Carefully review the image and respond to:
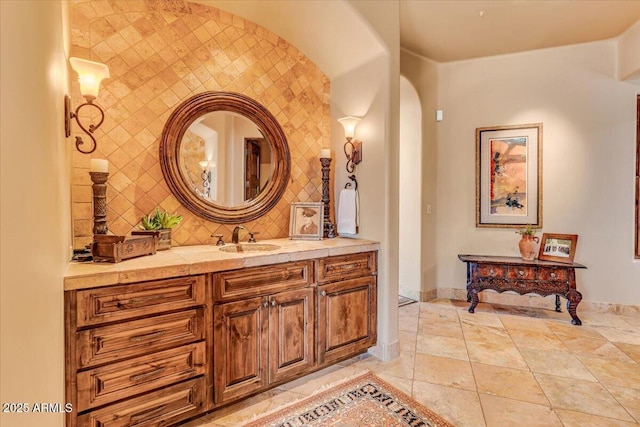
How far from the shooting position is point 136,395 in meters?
1.59

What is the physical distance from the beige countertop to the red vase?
2184 millimetres

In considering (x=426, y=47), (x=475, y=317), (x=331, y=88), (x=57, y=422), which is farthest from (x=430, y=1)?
(x=57, y=422)

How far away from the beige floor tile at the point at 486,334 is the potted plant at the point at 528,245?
3.13ft

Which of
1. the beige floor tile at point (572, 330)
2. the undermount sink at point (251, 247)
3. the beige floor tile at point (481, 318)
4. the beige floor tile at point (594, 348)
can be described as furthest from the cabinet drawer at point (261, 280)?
the beige floor tile at point (572, 330)

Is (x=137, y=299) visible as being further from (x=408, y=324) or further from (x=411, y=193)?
(x=411, y=193)

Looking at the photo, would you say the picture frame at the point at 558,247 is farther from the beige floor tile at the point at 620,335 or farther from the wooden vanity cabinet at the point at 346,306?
the wooden vanity cabinet at the point at 346,306

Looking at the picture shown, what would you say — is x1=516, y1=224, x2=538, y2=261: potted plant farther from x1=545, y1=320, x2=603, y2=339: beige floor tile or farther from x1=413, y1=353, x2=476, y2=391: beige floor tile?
x1=413, y1=353, x2=476, y2=391: beige floor tile

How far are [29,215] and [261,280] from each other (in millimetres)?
1264

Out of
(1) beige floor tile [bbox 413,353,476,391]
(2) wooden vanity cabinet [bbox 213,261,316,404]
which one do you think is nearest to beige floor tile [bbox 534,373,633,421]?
(1) beige floor tile [bbox 413,353,476,391]

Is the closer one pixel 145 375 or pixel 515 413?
pixel 145 375

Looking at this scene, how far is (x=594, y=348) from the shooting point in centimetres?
279

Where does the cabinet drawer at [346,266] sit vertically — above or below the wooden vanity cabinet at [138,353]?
above

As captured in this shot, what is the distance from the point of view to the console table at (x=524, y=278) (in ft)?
11.0

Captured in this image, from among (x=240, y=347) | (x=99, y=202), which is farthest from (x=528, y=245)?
(x=99, y=202)
